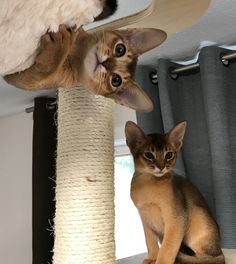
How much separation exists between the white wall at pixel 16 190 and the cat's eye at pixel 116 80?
146cm

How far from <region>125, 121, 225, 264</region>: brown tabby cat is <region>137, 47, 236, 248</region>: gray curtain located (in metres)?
0.15

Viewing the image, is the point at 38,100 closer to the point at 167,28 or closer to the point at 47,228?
the point at 47,228

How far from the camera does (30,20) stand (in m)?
0.69

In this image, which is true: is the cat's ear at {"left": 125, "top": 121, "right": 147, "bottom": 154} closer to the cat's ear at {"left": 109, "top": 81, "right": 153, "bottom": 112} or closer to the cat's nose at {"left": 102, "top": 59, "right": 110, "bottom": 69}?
the cat's ear at {"left": 109, "top": 81, "right": 153, "bottom": 112}

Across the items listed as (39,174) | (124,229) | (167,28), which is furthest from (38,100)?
(167,28)

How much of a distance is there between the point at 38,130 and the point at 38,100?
6.4 inches

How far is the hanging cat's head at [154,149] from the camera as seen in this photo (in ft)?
3.97

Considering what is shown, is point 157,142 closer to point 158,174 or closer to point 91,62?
point 158,174

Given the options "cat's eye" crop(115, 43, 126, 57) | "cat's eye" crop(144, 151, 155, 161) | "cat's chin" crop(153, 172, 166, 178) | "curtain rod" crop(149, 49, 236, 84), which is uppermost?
"curtain rod" crop(149, 49, 236, 84)

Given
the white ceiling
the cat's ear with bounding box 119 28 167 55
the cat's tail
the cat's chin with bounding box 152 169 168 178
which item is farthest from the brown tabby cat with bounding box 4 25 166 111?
the cat's tail

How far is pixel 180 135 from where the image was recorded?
1.31 m

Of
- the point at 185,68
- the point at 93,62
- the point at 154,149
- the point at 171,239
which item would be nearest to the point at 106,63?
the point at 93,62

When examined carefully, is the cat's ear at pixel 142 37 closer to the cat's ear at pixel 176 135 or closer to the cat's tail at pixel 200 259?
the cat's ear at pixel 176 135

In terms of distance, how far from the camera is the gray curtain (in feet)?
4.54
